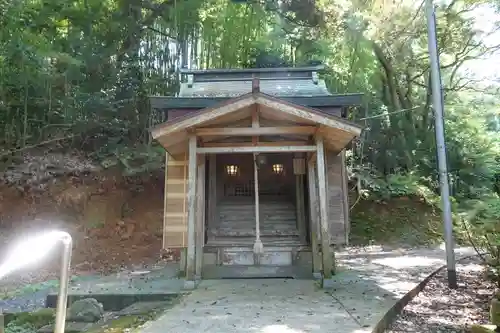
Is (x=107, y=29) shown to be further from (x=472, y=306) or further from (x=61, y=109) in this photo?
(x=472, y=306)

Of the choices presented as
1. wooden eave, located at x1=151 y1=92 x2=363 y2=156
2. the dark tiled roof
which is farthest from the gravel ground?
the dark tiled roof

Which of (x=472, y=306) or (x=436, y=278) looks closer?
(x=472, y=306)

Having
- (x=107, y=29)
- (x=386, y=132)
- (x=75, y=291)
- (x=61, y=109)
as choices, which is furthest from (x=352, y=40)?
(x=75, y=291)

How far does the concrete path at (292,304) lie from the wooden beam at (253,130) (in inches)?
100

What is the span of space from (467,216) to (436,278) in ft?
7.71

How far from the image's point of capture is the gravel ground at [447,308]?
4.80 meters

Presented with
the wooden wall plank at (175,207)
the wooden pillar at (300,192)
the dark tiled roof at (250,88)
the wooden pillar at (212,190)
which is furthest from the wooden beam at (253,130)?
the dark tiled roof at (250,88)

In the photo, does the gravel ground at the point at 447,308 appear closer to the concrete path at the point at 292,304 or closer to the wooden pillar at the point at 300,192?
the concrete path at the point at 292,304

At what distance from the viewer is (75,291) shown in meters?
6.45

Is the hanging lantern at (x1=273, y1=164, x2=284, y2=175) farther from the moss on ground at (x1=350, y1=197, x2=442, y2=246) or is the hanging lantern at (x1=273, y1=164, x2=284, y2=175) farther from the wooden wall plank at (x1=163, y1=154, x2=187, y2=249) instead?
the moss on ground at (x1=350, y1=197, x2=442, y2=246)

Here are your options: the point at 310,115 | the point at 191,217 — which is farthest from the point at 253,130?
the point at 191,217

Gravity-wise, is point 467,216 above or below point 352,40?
below

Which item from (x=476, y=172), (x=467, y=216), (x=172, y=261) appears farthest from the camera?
(x=476, y=172)

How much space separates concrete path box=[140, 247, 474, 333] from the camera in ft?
13.6
